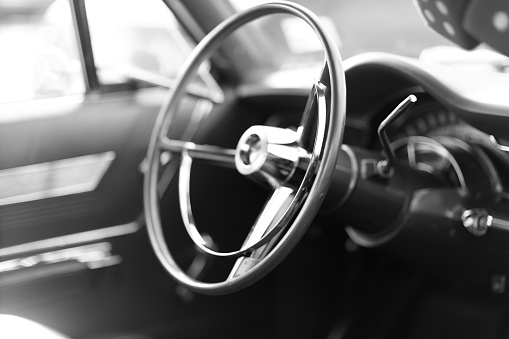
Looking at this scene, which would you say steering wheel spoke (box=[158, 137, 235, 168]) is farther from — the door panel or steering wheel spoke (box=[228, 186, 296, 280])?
the door panel

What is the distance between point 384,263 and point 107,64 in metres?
0.93

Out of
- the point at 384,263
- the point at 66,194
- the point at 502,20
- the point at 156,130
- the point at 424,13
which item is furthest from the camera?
the point at 384,263

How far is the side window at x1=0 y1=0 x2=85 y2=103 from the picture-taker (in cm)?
169

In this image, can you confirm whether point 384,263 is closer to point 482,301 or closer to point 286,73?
point 482,301

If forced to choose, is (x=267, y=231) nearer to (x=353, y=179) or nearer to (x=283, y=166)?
(x=283, y=166)

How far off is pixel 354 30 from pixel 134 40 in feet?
2.04

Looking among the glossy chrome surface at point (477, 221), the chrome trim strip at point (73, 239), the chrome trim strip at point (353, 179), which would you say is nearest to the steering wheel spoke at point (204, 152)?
the chrome trim strip at point (353, 179)

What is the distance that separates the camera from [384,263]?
1805 millimetres

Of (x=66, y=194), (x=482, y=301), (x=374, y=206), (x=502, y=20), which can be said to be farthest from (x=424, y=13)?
(x=66, y=194)

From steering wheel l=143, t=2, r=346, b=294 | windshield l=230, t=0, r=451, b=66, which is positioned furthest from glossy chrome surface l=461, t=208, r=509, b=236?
windshield l=230, t=0, r=451, b=66

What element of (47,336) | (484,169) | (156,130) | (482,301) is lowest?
(482,301)

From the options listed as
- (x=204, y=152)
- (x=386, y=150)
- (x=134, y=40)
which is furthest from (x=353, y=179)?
(x=134, y=40)

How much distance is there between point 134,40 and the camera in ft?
6.22

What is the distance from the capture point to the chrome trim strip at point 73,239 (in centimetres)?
161
